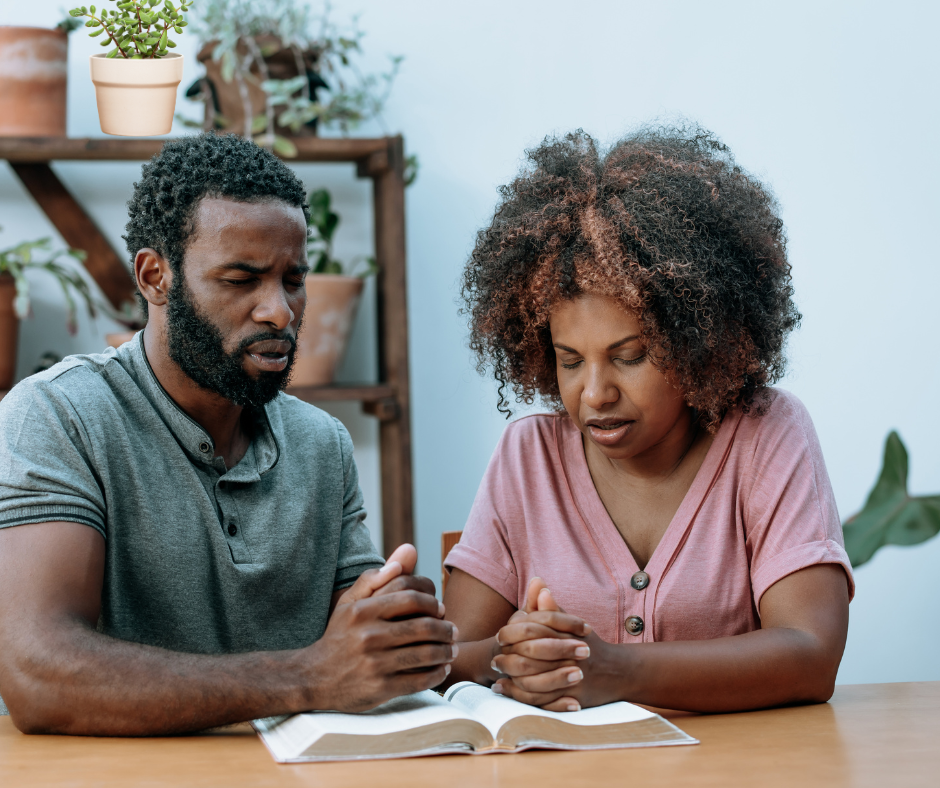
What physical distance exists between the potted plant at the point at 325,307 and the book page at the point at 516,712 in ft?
4.46

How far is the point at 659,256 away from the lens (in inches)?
55.0

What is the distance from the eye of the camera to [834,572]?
1370 millimetres

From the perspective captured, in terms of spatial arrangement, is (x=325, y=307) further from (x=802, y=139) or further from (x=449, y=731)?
(x=449, y=731)

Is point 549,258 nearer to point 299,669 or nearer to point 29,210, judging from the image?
point 299,669

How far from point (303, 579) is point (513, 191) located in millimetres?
689

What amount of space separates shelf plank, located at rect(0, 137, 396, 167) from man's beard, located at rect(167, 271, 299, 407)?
39.8 inches

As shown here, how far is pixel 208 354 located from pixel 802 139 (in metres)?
1.99

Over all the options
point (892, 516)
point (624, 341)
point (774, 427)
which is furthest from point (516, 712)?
point (892, 516)

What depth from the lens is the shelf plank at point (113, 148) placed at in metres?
2.38

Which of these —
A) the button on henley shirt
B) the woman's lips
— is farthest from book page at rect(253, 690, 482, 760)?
the woman's lips

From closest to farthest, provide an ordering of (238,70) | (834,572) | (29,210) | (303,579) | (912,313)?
(834,572) → (303,579) → (238,70) → (29,210) → (912,313)

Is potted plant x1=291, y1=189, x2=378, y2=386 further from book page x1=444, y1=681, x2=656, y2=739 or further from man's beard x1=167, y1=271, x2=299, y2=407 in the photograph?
book page x1=444, y1=681, x2=656, y2=739

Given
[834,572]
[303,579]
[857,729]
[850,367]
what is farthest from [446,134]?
[857,729]

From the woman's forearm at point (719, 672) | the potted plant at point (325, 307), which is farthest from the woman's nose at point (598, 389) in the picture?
the potted plant at point (325, 307)
